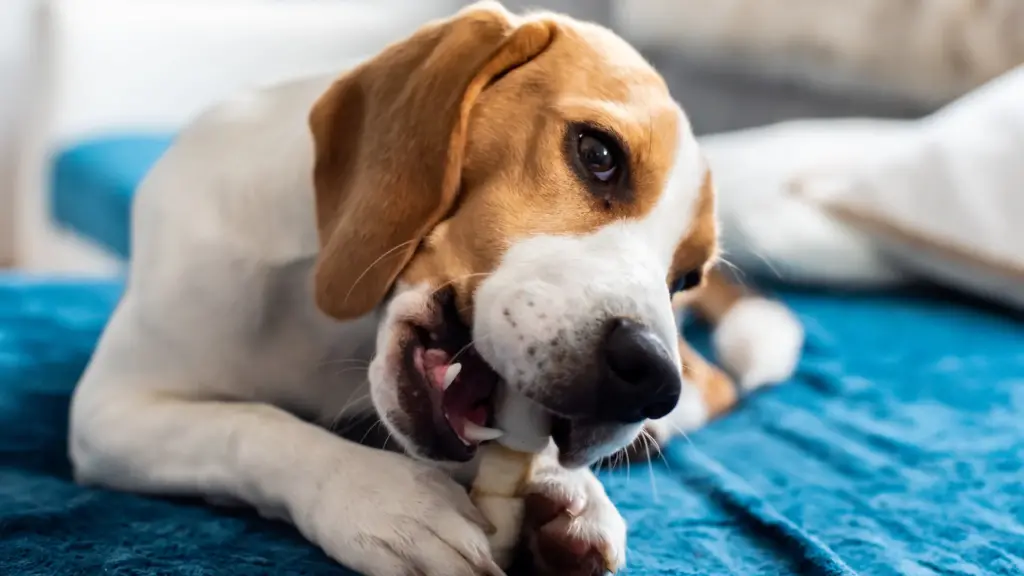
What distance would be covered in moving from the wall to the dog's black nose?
409 cm

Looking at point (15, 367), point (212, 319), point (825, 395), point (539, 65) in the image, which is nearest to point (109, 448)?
point (212, 319)

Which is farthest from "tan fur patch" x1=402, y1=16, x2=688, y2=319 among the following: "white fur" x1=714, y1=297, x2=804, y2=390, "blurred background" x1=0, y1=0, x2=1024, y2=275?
"blurred background" x1=0, y1=0, x2=1024, y2=275

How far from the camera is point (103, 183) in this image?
3.14m

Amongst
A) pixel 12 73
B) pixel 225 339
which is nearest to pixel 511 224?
pixel 225 339

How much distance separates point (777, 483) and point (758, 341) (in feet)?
1.64

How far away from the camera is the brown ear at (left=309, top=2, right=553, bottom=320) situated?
116 centimetres

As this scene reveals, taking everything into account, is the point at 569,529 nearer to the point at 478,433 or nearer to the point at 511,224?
the point at 478,433

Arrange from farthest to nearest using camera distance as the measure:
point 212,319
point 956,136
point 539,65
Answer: point 956,136 < point 212,319 < point 539,65

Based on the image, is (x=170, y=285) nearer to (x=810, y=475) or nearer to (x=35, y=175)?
(x=810, y=475)

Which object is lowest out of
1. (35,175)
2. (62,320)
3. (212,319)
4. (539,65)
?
(35,175)

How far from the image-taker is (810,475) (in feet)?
4.70

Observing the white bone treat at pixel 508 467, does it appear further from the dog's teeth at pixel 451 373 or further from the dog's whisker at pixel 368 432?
the dog's whisker at pixel 368 432

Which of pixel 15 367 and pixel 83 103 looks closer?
pixel 15 367

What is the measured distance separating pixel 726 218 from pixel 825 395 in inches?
26.1
